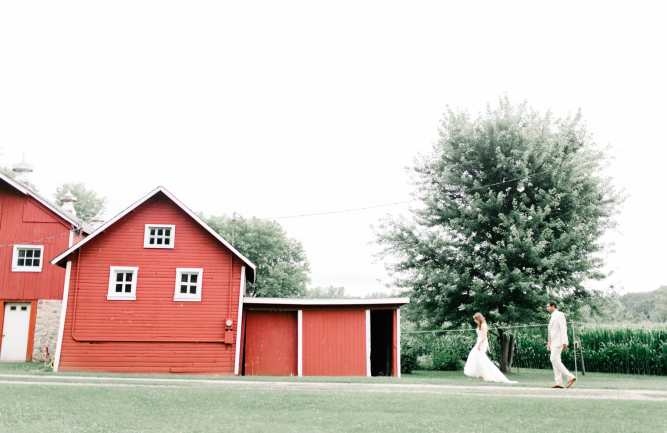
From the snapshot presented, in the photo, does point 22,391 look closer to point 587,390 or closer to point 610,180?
point 587,390

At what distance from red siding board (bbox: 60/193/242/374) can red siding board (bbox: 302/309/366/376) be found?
2970 mm

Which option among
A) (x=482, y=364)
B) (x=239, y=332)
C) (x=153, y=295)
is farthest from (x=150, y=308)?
(x=482, y=364)

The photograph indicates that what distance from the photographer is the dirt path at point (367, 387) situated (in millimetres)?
11477

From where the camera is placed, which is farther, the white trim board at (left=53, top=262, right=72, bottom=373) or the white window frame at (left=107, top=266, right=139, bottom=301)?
the white window frame at (left=107, top=266, right=139, bottom=301)

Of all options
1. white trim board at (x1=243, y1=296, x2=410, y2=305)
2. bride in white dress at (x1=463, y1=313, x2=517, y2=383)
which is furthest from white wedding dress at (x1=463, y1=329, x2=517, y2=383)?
white trim board at (x1=243, y1=296, x2=410, y2=305)

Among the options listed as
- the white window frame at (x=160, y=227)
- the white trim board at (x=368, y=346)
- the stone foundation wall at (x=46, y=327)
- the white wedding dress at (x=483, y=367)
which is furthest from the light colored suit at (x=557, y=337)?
the stone foundation wall at (x=46, y=327)

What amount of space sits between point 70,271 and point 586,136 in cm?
2237

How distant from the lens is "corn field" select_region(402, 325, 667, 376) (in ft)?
75.7

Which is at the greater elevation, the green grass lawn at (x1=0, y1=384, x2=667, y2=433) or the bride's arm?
the bride's arm

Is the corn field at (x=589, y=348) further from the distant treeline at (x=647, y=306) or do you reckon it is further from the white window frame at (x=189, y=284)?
the distant treeline at (x=647, y=306)

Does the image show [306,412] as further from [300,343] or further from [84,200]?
[84,200]

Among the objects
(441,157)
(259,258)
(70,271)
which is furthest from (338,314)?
(259,258)

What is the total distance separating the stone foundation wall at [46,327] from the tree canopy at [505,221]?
49.5ft

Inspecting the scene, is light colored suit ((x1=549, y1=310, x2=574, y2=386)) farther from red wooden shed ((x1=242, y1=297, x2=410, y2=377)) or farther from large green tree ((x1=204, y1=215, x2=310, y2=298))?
large green tree ((x1=204, y1=215, x2=310, y2=298))
